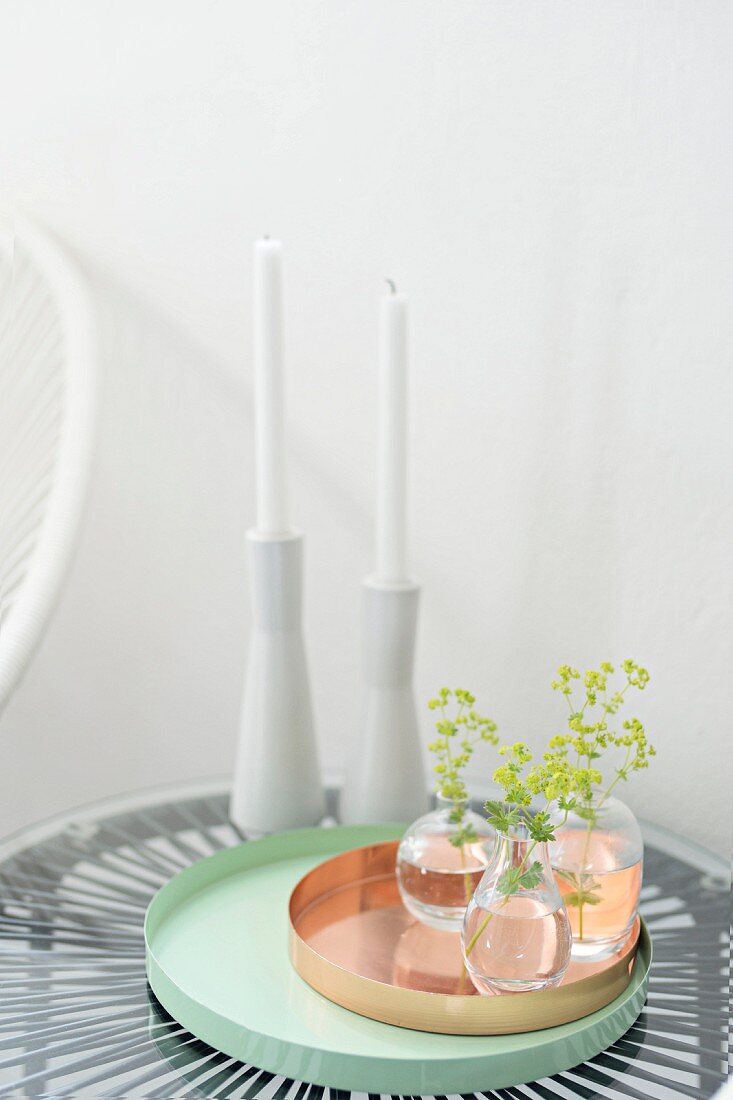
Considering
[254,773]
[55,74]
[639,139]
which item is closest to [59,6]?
[55,74]

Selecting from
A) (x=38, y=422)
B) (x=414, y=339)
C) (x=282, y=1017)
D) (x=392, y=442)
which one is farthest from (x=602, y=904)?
(x=38, y=422)

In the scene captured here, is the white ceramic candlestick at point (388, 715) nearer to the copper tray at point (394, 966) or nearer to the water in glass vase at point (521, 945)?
the copper tray at point (394, 966)

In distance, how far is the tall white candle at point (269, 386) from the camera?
69 cm

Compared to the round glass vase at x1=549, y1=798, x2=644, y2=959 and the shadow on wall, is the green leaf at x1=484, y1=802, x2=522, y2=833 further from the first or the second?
the shadow on wall

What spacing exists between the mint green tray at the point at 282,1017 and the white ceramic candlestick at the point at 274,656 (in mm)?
65

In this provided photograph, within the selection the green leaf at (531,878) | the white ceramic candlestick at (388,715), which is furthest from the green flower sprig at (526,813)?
the white ceramic candlestick at (388,715)

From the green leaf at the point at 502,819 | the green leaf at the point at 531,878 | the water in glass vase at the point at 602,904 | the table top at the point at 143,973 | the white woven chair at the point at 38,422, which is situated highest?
the white woven chair at the point at 38,422

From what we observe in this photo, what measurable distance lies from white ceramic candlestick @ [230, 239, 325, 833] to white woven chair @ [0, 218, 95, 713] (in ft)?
0.47

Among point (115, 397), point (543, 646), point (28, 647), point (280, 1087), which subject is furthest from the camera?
point (115, 397)

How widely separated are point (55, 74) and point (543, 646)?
58cm

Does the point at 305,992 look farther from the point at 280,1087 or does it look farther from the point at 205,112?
the point at 205,112

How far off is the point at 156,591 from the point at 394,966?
0.50 metres

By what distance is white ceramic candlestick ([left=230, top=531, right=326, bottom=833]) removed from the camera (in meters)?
0.72

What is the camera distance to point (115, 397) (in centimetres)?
97
